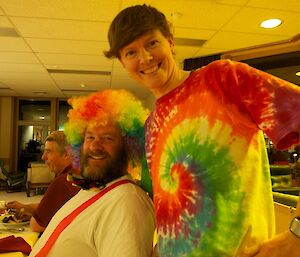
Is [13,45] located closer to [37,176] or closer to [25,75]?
[25,75]

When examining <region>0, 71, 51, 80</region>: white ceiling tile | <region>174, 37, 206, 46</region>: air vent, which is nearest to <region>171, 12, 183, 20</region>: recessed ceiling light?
<region>174, 37, 206, 46</region>: air vent

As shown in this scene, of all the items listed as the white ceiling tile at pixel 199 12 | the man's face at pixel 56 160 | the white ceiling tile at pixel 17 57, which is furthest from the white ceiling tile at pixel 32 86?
the man's face at pixel 56 160

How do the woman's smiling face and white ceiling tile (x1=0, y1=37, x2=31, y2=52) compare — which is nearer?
the woman's smiling face

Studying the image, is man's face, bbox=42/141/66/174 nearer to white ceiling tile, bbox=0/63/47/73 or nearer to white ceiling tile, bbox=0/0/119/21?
white ceiling tile, bbox=0/0/119/21

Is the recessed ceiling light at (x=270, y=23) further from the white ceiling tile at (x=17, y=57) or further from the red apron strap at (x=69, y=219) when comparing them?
the white ceiling tile at (x=17, y=57)

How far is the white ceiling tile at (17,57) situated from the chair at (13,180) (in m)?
4.09

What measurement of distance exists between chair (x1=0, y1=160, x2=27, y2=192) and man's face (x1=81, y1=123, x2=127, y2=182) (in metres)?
7.60

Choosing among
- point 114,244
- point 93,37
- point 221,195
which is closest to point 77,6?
point 93,37

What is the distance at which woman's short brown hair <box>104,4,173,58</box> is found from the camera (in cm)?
98

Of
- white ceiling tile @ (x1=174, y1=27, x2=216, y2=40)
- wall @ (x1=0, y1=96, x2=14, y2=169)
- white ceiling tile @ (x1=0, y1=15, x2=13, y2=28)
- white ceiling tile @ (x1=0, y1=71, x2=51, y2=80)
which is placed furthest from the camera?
wall @ (x1=0, y1=96, x2=14, y2=169)

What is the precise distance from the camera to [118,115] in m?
1.43

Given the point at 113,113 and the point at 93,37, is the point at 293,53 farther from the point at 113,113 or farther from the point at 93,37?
the point at 93,37

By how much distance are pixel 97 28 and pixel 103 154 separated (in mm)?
2493

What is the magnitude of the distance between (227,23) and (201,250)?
3.05 m
